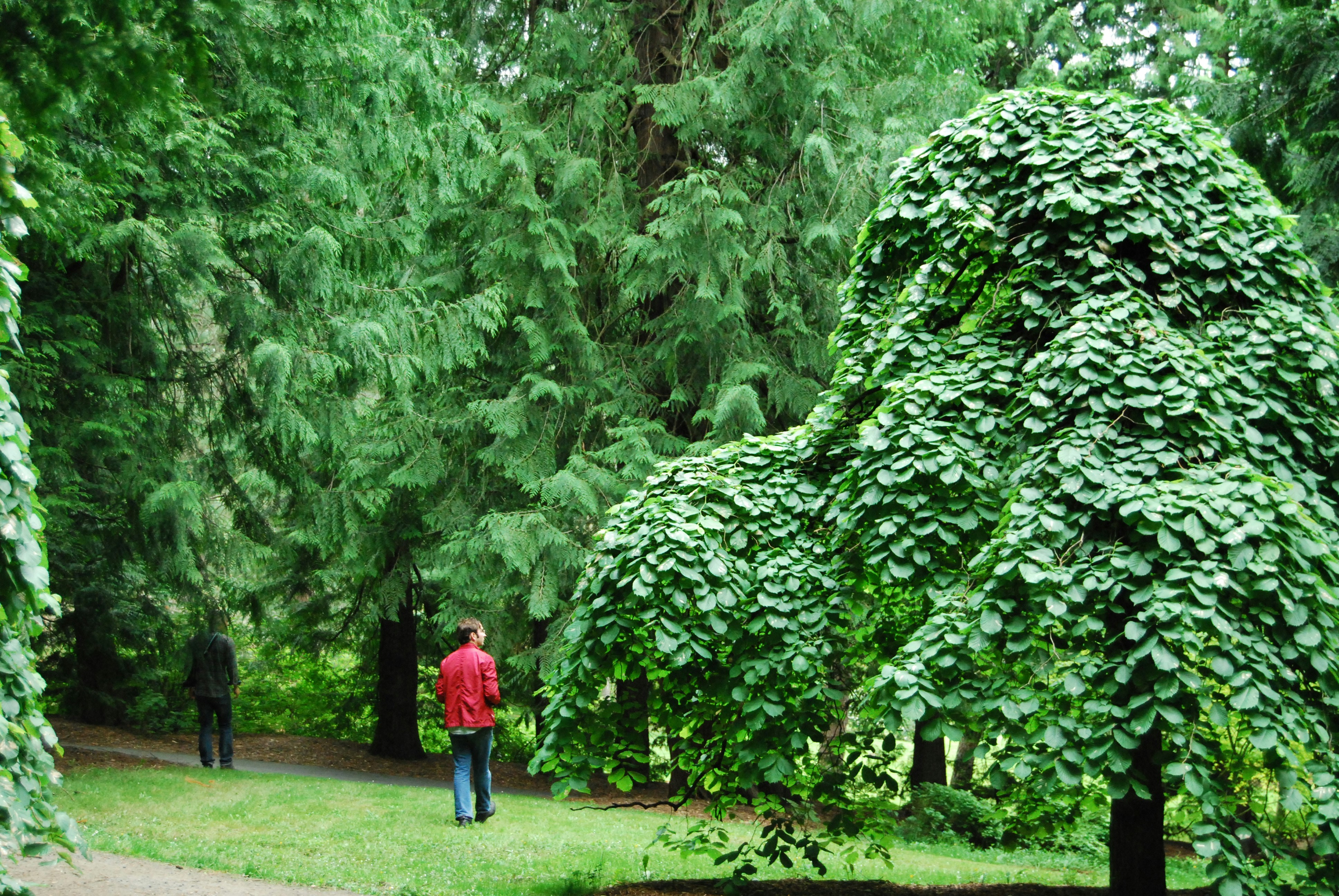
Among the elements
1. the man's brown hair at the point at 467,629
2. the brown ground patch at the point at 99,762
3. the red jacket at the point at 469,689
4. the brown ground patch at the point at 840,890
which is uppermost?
the man's brown hair at the point at 467,629

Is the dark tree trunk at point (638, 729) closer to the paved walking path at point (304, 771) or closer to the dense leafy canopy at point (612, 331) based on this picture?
the dense leafy canopy at point (612, 331)

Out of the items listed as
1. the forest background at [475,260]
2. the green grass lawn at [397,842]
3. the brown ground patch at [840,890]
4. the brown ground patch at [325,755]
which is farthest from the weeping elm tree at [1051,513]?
the brown ground patch at [325,755]

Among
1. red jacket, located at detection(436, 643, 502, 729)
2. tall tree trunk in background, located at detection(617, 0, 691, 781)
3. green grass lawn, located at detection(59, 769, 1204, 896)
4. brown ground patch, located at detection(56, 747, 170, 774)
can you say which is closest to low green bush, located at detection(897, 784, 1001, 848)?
green grass lawn, located at detection(59, 769, 1204, 896)

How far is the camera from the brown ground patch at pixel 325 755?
44.8 ft

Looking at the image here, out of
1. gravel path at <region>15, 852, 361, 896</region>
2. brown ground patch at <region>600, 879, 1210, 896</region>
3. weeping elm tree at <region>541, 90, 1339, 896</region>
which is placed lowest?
brown ground patch at <region>600, 879, 1210, 896</region>

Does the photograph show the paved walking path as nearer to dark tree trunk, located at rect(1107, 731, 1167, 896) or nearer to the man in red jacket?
the man in red jacket

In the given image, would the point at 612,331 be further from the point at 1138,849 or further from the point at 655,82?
the point at 1138,849

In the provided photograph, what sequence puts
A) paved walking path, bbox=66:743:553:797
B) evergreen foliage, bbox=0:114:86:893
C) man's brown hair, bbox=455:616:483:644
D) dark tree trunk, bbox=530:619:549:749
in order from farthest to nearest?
dark tree trunk, bbox=530:619:549:749
paved walking path, bbox=66:743:553:797
man's brown hair, bbox=455:616:483:644
evergreen foliage, bbox=0:114:86:893

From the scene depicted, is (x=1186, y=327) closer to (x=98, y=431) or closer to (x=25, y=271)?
(x=25, y=271)

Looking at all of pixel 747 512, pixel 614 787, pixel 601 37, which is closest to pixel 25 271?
pixel 747 512

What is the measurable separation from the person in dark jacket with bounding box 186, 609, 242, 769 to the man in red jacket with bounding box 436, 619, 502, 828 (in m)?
4.38

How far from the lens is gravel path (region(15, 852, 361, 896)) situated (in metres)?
5.75

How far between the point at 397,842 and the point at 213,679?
5.24 m

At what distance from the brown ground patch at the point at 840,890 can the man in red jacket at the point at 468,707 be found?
266cm
